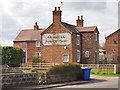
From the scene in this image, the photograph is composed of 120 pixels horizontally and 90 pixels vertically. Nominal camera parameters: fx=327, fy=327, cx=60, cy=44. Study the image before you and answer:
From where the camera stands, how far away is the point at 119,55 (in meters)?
67.1

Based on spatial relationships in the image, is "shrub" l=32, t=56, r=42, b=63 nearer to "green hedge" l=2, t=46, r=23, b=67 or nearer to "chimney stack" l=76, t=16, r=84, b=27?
"green hedge" l=2, t=46, r=23, b=67

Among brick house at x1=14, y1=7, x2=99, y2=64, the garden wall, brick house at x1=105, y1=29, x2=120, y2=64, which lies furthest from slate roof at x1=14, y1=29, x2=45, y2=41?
the garden wall

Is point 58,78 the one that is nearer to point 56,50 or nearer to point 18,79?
point 18,79

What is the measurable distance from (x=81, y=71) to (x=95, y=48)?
27556mm

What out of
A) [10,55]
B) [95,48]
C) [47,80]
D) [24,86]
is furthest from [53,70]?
[95,48]

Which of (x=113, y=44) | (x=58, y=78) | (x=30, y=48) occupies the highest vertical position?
(x=113, y=44)

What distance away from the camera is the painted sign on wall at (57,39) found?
5432 cm

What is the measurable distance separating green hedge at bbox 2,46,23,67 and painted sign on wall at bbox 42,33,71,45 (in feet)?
32.5

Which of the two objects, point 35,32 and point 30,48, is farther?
point 35,32

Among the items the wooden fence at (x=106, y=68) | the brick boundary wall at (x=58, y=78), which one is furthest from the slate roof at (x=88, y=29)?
the brick boundary wall at (x=58, y=78)

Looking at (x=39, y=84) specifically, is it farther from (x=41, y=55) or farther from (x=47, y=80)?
(x=41, y=55)

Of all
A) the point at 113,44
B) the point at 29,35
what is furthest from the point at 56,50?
the point at 113,44

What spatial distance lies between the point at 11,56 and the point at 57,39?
1201cm

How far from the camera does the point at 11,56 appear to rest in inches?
1796
